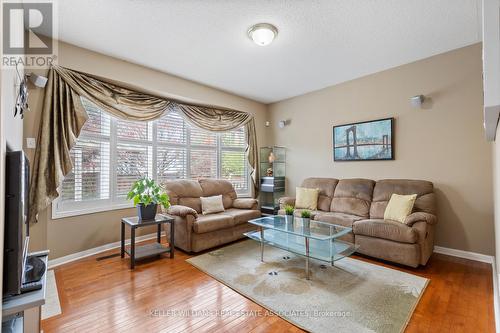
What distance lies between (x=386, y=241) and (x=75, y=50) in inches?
173

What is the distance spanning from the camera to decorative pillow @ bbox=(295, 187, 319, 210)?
12.8ft

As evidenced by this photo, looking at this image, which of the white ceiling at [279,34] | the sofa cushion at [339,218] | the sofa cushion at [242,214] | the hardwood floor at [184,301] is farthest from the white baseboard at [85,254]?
the sofa cushion at [339,218]

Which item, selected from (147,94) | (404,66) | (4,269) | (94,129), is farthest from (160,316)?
(404,66)

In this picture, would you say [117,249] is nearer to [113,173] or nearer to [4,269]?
[113,173]

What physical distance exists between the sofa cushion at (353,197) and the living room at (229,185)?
0.02 m

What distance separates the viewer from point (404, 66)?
3408mm

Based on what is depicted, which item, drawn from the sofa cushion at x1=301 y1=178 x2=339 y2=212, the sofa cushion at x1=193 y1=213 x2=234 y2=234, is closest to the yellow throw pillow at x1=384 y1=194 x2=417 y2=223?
the sofa cushion at x1=301 y1=178 x2=339 y2=212

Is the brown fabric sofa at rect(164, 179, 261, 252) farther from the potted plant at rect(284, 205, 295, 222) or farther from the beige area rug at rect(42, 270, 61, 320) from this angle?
the beige area rug at rect(42, 270, 61, 320)

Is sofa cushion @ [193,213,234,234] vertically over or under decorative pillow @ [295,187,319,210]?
under

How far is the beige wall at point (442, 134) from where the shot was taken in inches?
113

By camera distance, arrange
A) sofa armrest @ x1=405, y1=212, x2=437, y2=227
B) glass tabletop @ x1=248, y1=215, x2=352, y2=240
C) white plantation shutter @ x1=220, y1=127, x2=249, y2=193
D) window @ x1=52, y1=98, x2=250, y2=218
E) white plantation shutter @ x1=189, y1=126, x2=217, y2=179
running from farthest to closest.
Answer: white plantation shutter @ x1=220, y1=127, x2=249, y2=193
white plantation shutter @ x1=189, y1=126, x2=217, y2=179
window @ x1=52, y1=98, x2=250, y2=218
sofa armrest @ x1=405, y1=212, x2=437, y2=227
glass tabletop @ x1=248, y1=215, x2=352, y2=240

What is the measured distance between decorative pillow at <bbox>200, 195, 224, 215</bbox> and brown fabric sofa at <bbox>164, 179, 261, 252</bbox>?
0.09 metres

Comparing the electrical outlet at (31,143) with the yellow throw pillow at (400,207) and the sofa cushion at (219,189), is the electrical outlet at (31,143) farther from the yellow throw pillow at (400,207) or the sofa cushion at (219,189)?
the yellow throw pillow at (400,207)

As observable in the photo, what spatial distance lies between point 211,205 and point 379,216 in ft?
7.98
